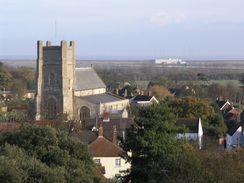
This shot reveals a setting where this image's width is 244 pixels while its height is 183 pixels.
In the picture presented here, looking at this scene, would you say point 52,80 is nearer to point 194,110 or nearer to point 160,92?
point 194,110

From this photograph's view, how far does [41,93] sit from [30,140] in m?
29.6

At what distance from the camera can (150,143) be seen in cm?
2261

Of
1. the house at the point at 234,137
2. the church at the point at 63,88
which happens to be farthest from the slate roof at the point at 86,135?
the church at the point at 63,88

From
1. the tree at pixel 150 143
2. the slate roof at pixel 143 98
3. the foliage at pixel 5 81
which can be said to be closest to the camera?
the tree at pixel 150 143

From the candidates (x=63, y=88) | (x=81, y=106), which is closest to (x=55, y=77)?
(x=63, y=88)

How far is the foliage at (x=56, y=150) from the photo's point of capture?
18938mm

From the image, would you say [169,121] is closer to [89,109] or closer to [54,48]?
[89,109]

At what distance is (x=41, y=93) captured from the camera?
49.6 metres

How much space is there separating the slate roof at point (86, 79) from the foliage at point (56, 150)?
1157 inches

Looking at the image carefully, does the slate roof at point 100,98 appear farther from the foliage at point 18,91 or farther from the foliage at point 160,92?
the foliage at point 18,91

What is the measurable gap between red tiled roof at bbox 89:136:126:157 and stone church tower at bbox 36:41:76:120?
67.7ft

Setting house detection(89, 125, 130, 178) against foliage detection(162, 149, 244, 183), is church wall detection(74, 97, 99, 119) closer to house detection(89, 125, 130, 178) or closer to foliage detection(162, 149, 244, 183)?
house detection(89, 125, 130, 178)

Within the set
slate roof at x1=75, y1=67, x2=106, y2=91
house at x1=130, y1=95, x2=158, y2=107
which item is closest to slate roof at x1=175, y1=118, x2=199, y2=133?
slate roof at x1=75, y1=67, x2=106, y2=91

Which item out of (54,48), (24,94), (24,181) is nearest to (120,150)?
(24,181)
